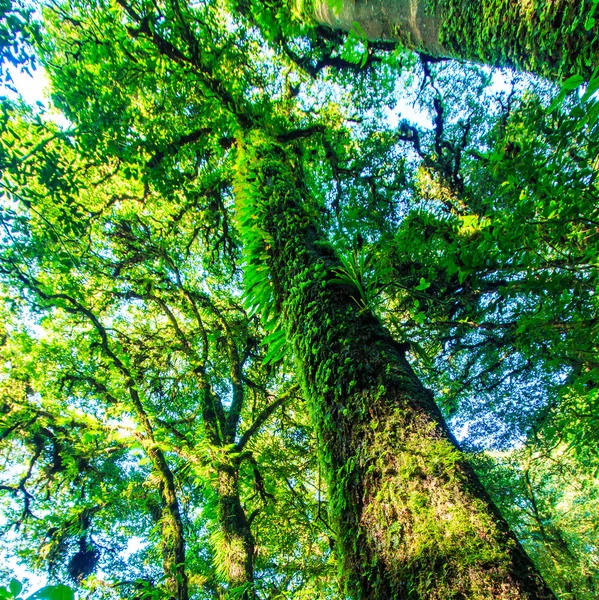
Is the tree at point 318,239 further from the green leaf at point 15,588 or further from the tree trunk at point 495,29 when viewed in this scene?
the tree trunk at point 495,29

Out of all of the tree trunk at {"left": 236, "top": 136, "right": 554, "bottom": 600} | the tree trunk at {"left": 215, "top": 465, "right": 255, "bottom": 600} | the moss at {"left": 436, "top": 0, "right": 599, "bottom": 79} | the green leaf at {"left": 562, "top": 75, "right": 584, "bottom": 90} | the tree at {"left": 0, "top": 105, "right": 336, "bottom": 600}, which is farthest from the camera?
the tree at {"left": 0, "top": 105, "right": 336, "bottom": 600}

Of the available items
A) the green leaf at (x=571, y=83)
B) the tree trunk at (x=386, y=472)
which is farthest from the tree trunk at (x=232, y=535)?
the green leaf at (x=571, y=83)

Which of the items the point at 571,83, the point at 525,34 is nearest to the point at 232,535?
the point at 571,83

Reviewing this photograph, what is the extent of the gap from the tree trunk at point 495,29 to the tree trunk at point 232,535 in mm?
5652

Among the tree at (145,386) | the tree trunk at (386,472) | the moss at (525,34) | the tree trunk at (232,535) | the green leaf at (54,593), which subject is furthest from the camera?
the tree at (145,386)

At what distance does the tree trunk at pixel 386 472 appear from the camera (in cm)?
92

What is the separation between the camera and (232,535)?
4965 mm

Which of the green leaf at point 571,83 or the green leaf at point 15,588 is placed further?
the green leaf at point 571,83

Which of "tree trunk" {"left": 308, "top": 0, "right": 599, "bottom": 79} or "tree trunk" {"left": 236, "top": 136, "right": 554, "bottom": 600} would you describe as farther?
"tree trunk" {"left": 308, "top": 0, "right": 599, "bottom": 79}

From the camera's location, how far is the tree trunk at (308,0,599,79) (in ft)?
5.18

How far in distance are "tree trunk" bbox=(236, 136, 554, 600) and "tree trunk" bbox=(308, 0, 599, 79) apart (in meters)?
1.59

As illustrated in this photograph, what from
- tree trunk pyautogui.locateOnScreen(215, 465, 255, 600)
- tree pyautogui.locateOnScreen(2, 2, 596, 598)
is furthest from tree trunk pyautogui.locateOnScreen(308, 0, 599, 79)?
tree trunk pyautogui.locateOnScreen(215, 465, 255, 600)

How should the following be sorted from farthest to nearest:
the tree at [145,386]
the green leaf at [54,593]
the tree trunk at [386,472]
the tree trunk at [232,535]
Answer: the tree at [145,386] < the tree trunk at [232,535] < the tree trunk at [386,472] < the green leaf at [54,593]

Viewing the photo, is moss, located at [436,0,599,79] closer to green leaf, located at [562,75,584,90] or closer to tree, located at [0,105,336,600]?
green leaf, located at [562,75,584,90]
